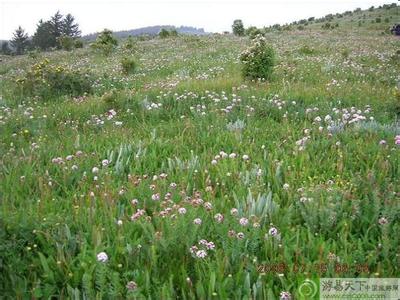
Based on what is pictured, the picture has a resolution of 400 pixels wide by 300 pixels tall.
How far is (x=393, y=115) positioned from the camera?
7016mm

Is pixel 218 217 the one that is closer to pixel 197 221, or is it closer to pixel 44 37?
pixel 197 221

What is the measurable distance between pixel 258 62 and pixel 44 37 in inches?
2994

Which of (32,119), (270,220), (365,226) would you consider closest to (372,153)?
(365,226)

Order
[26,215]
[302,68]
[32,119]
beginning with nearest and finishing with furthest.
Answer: [26,215], [32,119], [302,68]

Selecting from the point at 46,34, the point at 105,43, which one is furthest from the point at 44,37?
the point at 105,43

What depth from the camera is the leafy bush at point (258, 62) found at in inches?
450

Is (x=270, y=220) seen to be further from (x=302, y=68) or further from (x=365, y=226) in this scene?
(x=302, y=68)

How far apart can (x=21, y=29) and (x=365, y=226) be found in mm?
97429

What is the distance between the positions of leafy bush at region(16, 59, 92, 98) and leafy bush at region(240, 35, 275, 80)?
4.72m

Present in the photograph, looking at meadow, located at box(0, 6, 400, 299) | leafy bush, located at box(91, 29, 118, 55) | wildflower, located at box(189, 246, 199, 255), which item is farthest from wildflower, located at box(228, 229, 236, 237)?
leafy bush, located at box(91, 29, 118, 55)

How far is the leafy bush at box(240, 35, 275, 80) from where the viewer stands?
11.4m

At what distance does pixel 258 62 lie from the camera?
11398 millimetres

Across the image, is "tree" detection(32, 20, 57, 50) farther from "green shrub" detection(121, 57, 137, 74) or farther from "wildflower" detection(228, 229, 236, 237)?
"wildflower" detection(228, 229, 236, 237)
